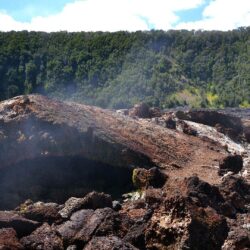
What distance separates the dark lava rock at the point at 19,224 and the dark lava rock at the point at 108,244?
1628 millimetres

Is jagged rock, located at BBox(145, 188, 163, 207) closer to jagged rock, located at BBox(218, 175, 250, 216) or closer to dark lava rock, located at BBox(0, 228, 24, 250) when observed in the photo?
jagged rock, located at BBox(218, 175, 250, 216)

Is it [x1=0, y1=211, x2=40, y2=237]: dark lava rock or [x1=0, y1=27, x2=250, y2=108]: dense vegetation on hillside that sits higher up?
[x1=0, y1=27, x2=250, y2=108]: dense vegetation on hillside

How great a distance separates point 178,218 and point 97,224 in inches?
61.0

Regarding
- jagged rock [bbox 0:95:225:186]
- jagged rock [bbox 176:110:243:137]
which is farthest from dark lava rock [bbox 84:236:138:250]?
jagged rock [bbox 176:110:243:137]

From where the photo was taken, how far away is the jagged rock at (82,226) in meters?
9.51

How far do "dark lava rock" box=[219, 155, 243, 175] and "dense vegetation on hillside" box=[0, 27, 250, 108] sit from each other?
85.4 m

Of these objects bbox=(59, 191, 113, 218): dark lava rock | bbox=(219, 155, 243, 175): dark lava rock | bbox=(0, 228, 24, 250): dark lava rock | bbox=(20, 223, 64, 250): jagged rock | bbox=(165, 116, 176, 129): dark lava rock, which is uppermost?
bbox=(165, 116, 176, 129): dark lava rock

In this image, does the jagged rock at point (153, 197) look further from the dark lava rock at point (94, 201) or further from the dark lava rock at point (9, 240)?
the dark lava rock at point (9, 240)

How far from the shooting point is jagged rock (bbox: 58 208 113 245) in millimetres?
9508

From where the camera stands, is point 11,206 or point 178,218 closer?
point 178,218

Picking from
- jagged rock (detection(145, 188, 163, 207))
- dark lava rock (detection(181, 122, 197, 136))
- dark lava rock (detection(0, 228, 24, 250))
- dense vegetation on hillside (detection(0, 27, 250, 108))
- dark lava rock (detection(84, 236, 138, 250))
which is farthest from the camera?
dense vegetation on hillside (detection(0, 27, 250, 108))

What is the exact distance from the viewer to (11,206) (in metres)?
13.6

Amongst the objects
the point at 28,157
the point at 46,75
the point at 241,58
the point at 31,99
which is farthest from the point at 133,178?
the point at 241,58

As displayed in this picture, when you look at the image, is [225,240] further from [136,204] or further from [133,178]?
[133,178]
